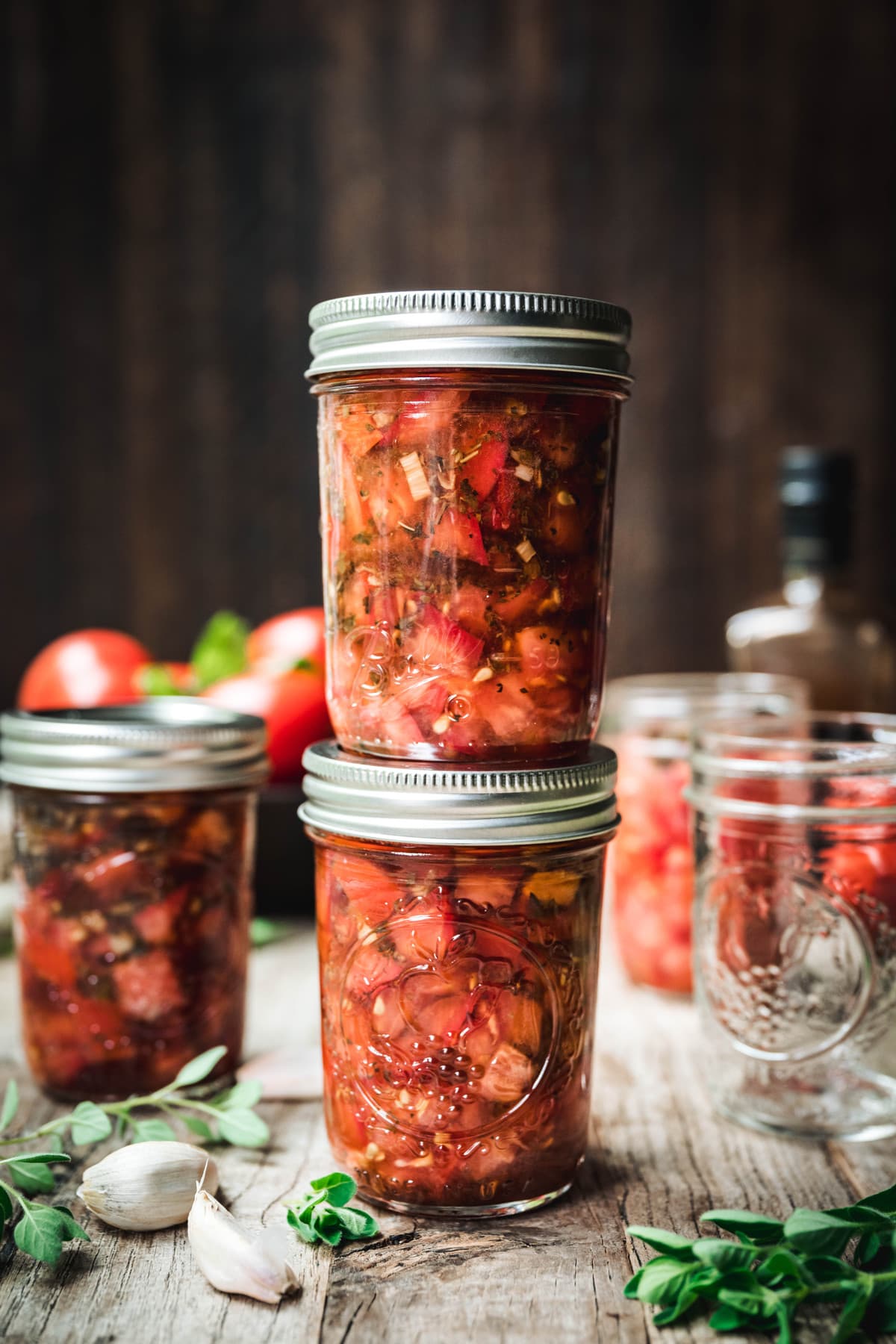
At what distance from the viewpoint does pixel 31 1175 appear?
2.50ft

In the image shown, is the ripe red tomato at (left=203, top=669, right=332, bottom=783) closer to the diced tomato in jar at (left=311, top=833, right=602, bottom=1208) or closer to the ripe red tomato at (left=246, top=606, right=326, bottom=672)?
the ripe red tomato at (left=246, top=606, right=326, bottom=672)

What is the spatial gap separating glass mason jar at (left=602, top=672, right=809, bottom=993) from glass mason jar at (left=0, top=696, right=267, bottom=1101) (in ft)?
1.34

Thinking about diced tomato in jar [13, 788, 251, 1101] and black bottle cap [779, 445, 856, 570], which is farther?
black bottle cap [779, 445, 856, 570]

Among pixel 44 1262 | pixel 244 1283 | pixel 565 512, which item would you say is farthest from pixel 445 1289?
pixel 565 512

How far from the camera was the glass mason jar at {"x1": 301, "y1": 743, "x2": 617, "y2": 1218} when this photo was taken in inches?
29.3

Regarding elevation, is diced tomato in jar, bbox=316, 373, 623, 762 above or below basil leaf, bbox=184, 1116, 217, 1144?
above

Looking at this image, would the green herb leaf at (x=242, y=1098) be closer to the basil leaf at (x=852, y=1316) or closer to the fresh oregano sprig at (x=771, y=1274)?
the fresh oregano sprig at (x=771, y=1274)

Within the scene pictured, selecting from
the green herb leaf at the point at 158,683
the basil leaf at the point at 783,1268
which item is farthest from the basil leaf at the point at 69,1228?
the green herb leaf at the point at 158,683

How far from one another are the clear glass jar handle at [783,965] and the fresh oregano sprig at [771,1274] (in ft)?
0.69

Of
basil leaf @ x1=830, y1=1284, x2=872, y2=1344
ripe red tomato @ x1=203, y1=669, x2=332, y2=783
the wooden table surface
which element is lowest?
the wooden table surface

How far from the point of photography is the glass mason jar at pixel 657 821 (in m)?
1.16

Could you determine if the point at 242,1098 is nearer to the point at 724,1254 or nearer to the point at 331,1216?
the point at 331,1216

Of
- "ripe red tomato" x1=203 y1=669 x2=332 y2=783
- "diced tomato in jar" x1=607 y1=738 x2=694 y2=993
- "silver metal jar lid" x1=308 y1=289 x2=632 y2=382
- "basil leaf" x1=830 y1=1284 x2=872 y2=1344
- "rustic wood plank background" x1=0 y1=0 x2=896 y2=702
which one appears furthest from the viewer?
"rustic wood plank background" x1=0 y1=0 x2=896 y2=702

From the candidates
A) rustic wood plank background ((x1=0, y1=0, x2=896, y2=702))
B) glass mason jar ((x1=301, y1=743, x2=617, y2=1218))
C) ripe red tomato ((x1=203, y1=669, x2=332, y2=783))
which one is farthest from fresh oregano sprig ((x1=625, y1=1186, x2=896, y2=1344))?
rustic wood plank background ((x1=0, y1=0, x2=896, y2=702))
